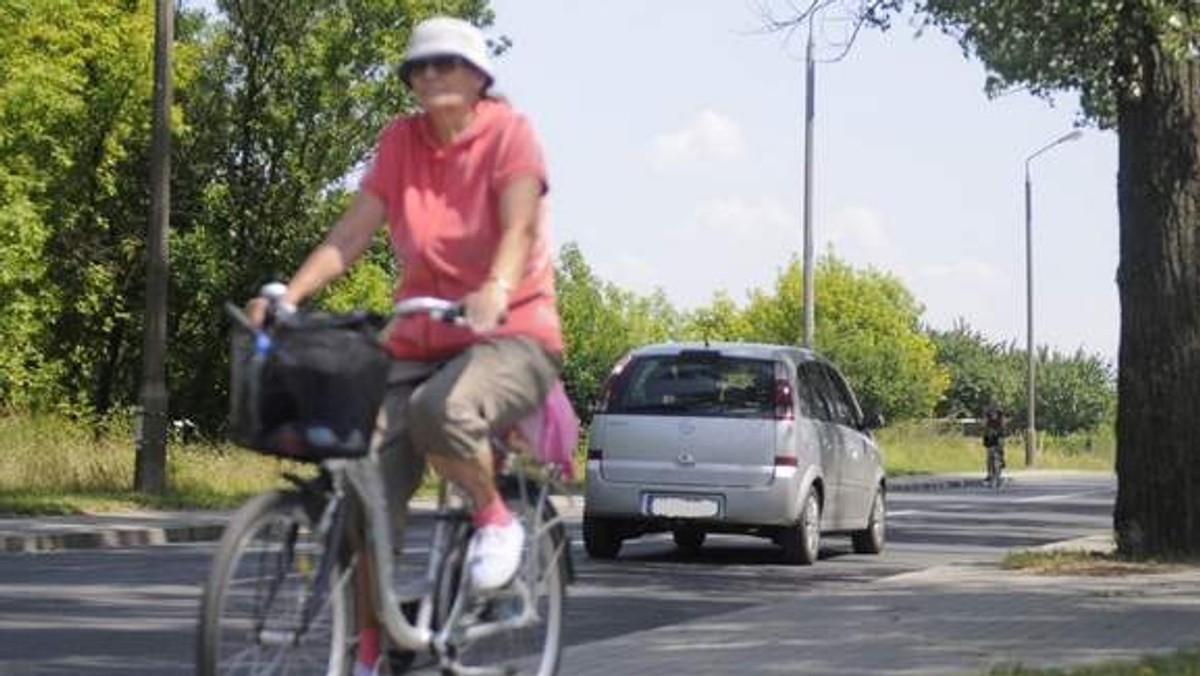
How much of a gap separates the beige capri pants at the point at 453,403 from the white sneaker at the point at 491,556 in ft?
0.81

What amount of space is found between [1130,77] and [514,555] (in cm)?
968

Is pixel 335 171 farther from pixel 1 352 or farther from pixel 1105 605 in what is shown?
pixel 1105 605

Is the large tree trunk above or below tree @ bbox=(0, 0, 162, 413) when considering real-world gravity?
below

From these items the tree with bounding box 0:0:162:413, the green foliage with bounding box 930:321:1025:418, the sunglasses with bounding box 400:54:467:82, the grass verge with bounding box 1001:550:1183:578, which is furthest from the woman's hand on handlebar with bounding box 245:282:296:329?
the green foliage with bounding box 930:321:1025:418

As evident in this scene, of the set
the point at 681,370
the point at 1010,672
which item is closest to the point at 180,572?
the point at 681,370

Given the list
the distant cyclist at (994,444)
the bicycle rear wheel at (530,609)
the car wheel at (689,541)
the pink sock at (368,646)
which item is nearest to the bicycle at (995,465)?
the distant cyclist at (994,444)

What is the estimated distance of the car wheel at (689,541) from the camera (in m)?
19.0

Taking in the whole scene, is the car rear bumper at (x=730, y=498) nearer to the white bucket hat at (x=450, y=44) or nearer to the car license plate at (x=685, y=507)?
the car license plate at (x=685, y=507)

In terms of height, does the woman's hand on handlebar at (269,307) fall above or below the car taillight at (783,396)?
below

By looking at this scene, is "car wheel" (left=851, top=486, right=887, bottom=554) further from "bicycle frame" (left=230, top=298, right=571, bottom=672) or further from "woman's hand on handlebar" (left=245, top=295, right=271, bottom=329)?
"woman's hand on handlebar" (left=245, top=295, right=271, bottom=329)

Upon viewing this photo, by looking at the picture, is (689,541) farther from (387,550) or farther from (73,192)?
(73,192)

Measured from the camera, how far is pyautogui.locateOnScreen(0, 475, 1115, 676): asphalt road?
10695 millimetres

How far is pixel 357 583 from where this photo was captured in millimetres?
5918

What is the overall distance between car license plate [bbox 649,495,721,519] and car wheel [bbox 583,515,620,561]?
597mm
